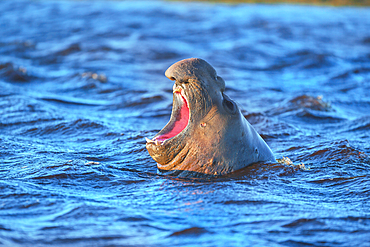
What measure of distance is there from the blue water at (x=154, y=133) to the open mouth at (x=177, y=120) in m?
0.42

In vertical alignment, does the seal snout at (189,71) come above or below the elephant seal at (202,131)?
above

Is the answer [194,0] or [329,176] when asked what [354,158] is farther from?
[194,0]

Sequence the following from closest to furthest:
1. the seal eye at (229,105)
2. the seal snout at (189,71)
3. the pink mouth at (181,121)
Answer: the seal snout at (189,71) < the seal eye at (229,105) < the pink mouth at (181,121)

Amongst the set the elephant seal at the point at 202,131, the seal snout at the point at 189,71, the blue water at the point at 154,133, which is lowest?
the blue water at the point at 154,133

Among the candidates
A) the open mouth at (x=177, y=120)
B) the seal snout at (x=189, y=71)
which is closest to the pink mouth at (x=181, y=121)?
the open mouth at (x=177, y=120)

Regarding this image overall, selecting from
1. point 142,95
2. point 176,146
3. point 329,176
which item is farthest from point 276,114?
point 176,146

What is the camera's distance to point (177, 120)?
14.9 ft

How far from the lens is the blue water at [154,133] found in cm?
345

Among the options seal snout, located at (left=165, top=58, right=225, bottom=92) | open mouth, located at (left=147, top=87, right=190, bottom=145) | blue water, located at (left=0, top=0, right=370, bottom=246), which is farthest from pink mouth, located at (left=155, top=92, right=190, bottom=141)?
blue water, located at (left=0, top=0, right=370, bottom=246)

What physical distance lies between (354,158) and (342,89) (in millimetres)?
5731

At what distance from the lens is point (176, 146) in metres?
4.30

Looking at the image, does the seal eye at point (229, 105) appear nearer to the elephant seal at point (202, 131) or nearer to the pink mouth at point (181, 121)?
the elephant seal at point (202, 131)

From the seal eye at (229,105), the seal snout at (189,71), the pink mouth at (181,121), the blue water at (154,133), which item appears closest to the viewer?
the blue water at (154,133)

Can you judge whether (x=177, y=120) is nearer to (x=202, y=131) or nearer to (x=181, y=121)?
(x=181, y=121)
